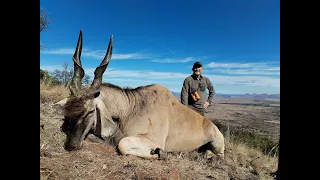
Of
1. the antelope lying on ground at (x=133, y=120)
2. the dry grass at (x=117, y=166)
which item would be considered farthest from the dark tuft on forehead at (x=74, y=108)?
the dry grass at (x=117, y=166)

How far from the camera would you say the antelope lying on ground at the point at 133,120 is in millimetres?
4527

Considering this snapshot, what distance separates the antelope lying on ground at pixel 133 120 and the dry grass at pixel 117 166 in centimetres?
20

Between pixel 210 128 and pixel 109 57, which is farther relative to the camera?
pixel 210 128

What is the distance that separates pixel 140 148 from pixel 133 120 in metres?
0.64

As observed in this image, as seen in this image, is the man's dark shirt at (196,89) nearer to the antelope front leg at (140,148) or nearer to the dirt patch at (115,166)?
the dirt patch at (115,166)

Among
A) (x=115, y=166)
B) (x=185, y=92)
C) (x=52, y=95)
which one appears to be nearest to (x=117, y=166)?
(x=115, y=166)

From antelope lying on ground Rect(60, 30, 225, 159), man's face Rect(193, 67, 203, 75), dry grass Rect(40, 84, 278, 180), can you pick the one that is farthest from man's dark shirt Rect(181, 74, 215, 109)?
dry grass Rect(40, 84, 278, 180)

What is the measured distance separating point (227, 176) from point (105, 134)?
7.64 ft

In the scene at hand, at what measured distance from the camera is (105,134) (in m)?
4.75

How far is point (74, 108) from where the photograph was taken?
4.45 m

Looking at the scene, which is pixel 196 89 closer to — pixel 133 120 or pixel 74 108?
pixel 133 120
